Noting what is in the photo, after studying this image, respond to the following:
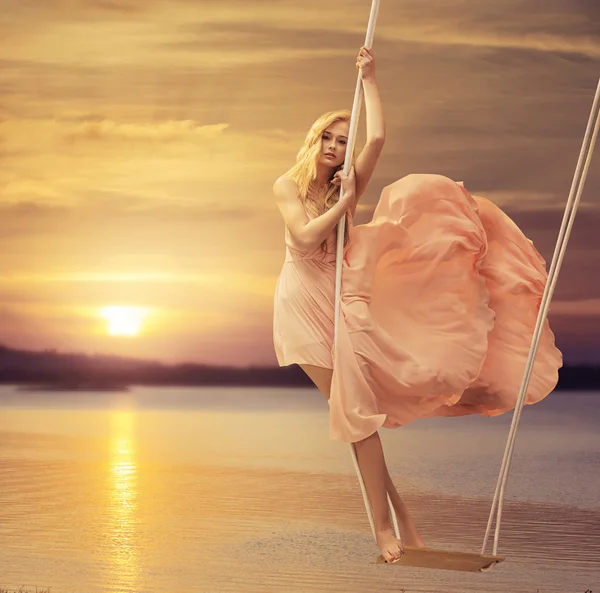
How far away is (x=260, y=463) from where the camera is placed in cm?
823

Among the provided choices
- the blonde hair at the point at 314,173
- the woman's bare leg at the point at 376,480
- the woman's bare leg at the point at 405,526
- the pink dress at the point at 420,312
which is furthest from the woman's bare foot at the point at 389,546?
the blonde hair at the point at 314,173

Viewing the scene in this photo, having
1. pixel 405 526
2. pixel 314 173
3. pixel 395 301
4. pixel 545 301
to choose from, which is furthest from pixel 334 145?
pixel 405 526

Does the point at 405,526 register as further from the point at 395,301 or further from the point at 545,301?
the point at 545,301

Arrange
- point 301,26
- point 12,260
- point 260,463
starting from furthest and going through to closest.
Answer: point 12,260, point 301,26, point 260,463

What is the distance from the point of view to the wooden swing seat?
3373 millimetres

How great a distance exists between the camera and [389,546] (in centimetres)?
354

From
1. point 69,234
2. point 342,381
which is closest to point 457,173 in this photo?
point 69,234

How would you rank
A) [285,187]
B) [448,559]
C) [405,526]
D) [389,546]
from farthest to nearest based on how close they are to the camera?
1. [405,526]
2. [285,187]
3. [389,546]
4. [448,559]

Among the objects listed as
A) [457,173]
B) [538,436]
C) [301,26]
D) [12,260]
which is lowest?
[538,436]

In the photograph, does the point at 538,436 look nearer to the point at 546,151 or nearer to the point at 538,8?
the point at 546,151

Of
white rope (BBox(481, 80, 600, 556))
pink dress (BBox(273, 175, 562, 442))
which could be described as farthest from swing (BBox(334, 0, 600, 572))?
pink dress (BBox(273, 175, 562, 442))

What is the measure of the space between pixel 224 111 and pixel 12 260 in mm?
2933

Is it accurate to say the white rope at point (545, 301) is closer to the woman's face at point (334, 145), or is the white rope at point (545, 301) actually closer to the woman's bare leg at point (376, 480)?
the woman's bare leg at point (376, 480)

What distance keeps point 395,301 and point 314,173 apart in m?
0.52
